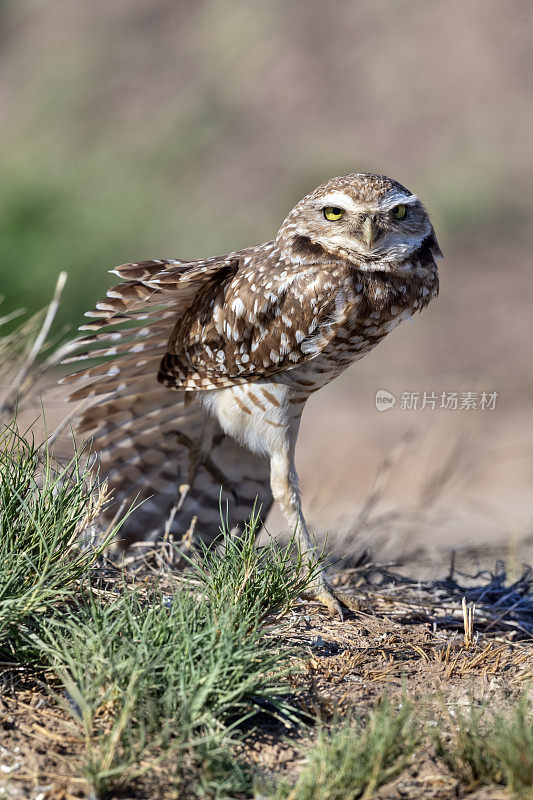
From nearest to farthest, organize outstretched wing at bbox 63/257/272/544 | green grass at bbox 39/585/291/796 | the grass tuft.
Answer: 1. green grass at bbox 39/585/291/796
2. the grass tuft
3. outstretched wing at bbox 63/257/272/544

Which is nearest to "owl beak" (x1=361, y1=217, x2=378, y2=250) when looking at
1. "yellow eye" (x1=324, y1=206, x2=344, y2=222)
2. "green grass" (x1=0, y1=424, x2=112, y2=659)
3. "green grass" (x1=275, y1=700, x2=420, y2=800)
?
"yellow eye" (x1=324, y1=206, x2=344, y2=222)

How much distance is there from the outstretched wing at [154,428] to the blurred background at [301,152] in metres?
2.96

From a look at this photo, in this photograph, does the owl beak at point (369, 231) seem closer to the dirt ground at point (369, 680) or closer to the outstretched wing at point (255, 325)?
the outstretched wing at point (255, 325)

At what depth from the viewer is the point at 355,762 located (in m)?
1.79

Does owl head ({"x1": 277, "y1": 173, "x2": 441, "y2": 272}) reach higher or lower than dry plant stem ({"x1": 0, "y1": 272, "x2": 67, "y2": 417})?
higher

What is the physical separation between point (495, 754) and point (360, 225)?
1741mm

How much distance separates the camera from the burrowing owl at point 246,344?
116 inches

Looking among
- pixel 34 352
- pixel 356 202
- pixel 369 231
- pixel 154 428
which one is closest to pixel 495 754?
pixel 369 231

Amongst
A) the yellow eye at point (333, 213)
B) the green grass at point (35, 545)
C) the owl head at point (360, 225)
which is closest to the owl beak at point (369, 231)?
the owl head at point (360, 225)

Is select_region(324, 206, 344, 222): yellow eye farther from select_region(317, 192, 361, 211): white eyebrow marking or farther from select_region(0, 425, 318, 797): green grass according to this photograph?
select_region(0, 425, 318, 797): green grass

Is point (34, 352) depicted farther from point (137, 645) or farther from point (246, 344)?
point (137, 645)

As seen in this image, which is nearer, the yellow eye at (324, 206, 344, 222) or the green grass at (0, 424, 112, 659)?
the green grass at (0, 424, 112, 659)

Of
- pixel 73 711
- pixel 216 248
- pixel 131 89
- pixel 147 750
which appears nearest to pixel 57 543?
pixel 73 711

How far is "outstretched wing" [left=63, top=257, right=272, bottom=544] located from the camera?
329cm
